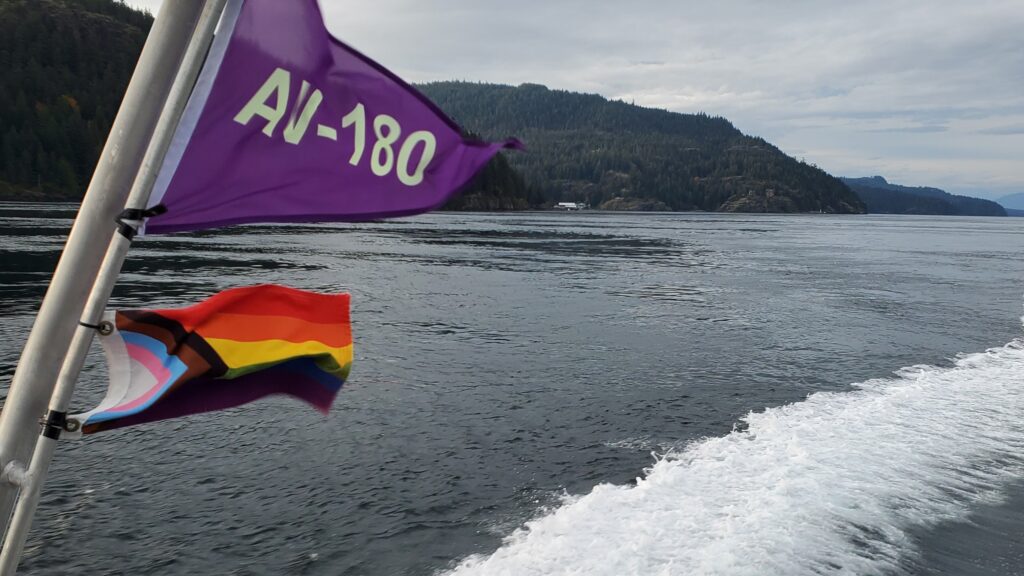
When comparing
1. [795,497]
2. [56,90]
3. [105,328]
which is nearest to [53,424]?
[105,328]

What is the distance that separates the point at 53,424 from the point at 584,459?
353 inches

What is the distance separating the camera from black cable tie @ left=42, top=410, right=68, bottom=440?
9.11 ft

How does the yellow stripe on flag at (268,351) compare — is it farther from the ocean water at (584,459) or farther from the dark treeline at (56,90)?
the dark treeline at (56,90)

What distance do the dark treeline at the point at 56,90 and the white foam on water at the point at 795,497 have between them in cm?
13714

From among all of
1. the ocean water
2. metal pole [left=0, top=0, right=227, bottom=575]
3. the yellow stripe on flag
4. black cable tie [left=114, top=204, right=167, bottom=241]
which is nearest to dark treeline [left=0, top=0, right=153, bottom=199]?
the ocean water

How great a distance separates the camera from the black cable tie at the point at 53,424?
2.78 metres

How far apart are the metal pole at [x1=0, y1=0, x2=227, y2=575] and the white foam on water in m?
5.28

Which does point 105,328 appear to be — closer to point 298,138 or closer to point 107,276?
point 107,276

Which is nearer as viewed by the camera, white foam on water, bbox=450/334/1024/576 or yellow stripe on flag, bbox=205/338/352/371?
yellow stripe on flag, bbox=205/338/352/371

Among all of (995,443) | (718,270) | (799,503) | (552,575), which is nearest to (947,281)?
(718,270)

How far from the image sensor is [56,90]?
152m

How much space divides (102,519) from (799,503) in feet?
29.6

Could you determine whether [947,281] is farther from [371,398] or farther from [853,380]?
[371,398]

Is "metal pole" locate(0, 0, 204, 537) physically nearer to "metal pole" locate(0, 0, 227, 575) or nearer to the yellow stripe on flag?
"metal pole" locate(0, 0, 227, 575)
